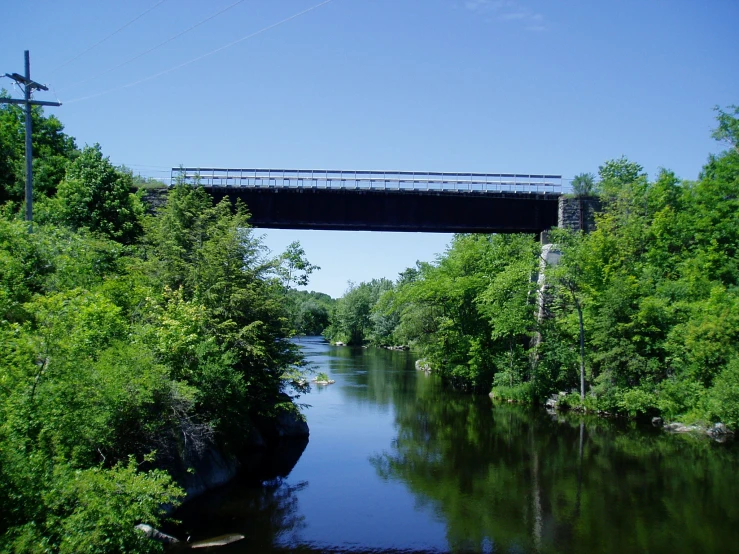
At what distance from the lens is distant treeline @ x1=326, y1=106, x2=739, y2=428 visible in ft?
90.0

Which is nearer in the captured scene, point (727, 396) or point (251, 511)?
point (251, 511)

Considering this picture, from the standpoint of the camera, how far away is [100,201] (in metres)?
30.5

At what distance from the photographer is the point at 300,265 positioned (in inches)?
1746

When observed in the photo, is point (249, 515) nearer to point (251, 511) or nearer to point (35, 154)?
point (251, 511)

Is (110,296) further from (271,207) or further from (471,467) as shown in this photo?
(271,207)

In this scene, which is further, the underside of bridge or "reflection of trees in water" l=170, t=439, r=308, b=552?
the underside of bridge

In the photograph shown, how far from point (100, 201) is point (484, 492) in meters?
24.7

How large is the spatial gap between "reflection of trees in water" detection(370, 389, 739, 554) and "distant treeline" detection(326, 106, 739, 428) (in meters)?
3.26

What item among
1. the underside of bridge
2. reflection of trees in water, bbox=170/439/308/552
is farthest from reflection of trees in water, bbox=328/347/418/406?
reflection of trees in water, bbox=170/439/308/552

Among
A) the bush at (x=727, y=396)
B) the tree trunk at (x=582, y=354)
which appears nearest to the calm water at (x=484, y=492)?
the bush at (x=727, y=396)

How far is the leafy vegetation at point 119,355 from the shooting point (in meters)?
9.73

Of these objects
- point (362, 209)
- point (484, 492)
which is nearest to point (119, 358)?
point (484, 492)

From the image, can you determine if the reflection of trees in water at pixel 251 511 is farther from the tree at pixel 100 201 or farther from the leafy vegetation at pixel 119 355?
the tree at pixel 100 201

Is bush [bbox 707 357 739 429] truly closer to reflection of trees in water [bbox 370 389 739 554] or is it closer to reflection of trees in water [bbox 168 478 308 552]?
reflection of trees in water [bbox 370 389 739 554]
